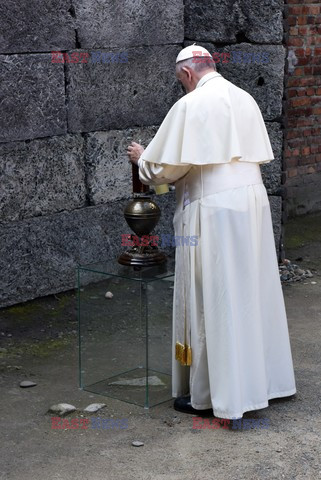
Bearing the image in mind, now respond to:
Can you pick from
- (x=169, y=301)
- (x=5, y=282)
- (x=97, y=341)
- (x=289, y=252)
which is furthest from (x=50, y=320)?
(x=289, y=252)

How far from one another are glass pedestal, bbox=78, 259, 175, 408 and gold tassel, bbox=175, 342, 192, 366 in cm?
24

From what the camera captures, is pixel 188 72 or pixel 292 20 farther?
pixel 292 20

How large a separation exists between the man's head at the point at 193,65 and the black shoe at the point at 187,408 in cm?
167

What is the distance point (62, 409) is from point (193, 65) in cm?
194

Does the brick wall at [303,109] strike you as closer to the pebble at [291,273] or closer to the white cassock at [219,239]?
the pebble at [291,273]

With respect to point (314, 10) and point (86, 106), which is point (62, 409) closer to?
point (86, 106)

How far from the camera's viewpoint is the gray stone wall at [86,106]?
6.56m

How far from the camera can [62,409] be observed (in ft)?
16.6

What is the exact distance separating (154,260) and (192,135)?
80cm

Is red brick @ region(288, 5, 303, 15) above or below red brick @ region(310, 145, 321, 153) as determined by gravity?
above

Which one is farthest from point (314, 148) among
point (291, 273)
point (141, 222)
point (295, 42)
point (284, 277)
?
point (141, 222)

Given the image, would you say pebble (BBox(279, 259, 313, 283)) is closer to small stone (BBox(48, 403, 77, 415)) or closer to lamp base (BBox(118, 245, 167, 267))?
lamp base (BBox(118, 245, 167, 267))

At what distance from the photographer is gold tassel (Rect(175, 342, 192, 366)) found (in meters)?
5.01

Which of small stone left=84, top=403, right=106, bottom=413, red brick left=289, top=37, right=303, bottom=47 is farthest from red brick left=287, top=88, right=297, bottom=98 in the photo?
small stone left=84, top=403, right=106, bottom=413
